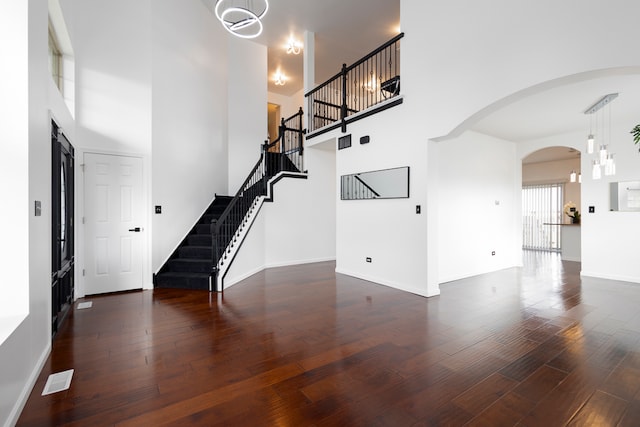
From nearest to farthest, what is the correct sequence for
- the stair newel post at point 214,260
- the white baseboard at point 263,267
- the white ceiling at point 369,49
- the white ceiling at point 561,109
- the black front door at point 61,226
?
the black front door at point 61,226 → the white ceiling at point 561,109 → the white ceiling at point 369,49 → the stair newel post at point 214,260 → the white baseboard at point 263,267

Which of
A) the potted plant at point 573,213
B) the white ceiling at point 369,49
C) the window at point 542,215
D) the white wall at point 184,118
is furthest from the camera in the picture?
the window at point 542,215

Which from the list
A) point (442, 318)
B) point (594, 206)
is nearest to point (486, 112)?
point (442, 318)

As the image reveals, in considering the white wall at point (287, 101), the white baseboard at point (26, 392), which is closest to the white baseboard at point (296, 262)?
the white baseboard at point (26, 392)

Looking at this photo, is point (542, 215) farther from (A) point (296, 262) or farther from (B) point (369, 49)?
(A) point (296, 262)

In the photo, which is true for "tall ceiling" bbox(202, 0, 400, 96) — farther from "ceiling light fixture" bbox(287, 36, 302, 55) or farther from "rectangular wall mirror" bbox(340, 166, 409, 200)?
"rectangular wall mirror" bbox(340, 166, 409, 200)

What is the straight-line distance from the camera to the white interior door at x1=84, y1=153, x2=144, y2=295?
14.9 feet

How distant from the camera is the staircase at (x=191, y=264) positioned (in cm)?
490

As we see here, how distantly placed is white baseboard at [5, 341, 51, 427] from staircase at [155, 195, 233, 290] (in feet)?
7.46

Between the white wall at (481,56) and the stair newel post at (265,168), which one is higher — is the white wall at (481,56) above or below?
→ above

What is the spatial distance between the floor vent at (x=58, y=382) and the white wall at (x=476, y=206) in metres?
5.12

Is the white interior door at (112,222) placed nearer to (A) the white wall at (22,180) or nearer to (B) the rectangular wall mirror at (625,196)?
(A) the white wall at (22,180)

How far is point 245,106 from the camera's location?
25.2ft

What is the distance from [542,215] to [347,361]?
35.5 feet

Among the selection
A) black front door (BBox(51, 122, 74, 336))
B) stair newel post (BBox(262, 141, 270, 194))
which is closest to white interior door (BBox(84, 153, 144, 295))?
black front door (BBox(51, 122, 74, 336))
